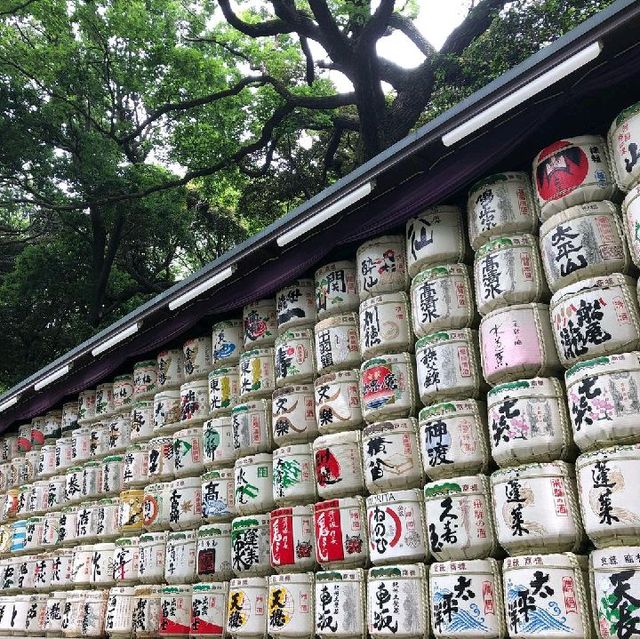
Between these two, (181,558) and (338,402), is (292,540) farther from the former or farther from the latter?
(181,558)

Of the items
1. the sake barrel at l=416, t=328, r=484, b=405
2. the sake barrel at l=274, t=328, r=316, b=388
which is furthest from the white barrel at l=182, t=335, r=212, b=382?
the sake barrel at l=416, t=328, r=484, b=405

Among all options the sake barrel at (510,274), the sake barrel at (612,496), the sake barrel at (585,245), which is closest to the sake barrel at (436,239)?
the sake barrel at (510,274)

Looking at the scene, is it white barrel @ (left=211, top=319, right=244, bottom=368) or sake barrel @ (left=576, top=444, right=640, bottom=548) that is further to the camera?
white barrel @ (left=211, top=319, right=244, bottom=368)

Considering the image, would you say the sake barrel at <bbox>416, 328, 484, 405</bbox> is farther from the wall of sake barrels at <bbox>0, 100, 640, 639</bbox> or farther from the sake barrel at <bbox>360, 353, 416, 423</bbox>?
the sake barrel at <bbox>360, 353, 416, 423</bbox>

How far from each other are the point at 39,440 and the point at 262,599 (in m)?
5.28

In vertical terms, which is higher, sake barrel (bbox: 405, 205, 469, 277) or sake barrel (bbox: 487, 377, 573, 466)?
sake barrel (bbox: 405, 205, 469, 277)

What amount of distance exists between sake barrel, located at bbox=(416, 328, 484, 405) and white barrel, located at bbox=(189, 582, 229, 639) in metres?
2.50

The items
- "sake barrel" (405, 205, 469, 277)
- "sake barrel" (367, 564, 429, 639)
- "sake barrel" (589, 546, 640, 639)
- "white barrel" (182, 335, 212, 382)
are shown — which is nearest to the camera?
"sake barrel" (589, 546, 640, 639)

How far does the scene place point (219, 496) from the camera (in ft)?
19.4

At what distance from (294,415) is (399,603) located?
1718 millimetres

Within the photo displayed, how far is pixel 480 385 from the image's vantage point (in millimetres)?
4441

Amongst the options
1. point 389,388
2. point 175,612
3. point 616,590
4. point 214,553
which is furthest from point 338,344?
point 175,612

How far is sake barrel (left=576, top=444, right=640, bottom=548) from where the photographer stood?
3.40 metres

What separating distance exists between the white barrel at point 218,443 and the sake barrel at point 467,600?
95.9 inches
